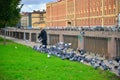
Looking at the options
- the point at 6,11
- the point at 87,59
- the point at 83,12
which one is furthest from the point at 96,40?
the point at 83,12

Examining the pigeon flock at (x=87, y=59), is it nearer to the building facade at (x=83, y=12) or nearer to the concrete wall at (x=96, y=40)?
the concrete wall at (x=96, y=40)

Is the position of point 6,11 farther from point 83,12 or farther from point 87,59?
point 83,12

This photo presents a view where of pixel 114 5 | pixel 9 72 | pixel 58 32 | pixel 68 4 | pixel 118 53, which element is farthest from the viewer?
pixel 68 4

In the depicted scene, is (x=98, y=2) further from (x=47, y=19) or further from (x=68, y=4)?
(x=47, y=19)

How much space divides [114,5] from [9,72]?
74496mm

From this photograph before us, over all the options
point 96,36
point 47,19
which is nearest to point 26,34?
point 96,36

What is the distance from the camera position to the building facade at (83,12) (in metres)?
88.1

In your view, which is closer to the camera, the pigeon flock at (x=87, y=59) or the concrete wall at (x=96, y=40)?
the pigeon flock at (x=87, y=59)

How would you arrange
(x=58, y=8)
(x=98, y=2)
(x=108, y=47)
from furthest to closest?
(x=58, y=8)
(x=98, y=2)
(x=108, y=47)

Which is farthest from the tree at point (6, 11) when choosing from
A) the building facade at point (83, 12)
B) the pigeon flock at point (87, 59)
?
the building facade at point (83, 12)

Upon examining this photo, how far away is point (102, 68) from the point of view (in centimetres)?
1616

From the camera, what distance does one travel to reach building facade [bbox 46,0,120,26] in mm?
88062

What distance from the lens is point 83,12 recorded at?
111m

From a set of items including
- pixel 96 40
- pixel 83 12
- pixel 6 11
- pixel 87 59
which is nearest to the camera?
pixel 87 59
